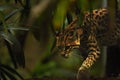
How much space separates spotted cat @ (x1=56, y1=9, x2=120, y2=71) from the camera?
113cm

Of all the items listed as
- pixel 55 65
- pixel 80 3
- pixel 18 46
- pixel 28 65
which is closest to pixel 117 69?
pixel 18 46

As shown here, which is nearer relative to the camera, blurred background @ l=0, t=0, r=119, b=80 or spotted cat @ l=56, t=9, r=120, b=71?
blurred background @ l=0, t=0, r=119, b=80

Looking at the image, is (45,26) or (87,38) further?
(87,38)

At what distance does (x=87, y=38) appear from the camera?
3.85ft

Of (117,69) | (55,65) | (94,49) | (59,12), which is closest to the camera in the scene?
(59,12)

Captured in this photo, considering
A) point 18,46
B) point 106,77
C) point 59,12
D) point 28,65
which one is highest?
point 59,12

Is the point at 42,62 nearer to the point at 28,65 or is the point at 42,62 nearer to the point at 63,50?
the point at 28,65

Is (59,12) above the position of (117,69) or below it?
above

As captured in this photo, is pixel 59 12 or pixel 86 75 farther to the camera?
pixel 86 75

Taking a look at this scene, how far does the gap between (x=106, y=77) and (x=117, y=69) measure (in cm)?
12

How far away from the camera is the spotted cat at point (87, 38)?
1131mm

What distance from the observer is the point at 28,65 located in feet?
9.27

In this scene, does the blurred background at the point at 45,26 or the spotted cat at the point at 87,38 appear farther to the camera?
the spotted cat at the point at 87,38

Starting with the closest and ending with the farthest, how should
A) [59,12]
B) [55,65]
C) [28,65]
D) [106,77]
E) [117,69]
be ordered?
1. [59,12]
2. [106,77]
3. [117,69]
4. [55,65]
5. [28,65]
